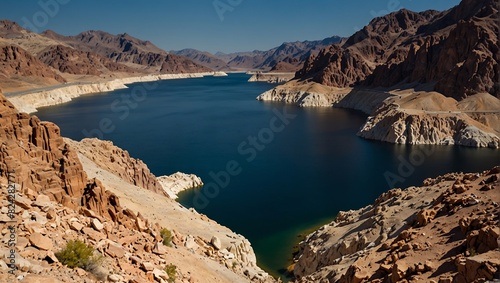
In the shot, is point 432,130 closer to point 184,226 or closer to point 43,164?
point 184,226

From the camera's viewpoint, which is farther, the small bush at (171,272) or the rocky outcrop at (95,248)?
the small bush at (171,272)

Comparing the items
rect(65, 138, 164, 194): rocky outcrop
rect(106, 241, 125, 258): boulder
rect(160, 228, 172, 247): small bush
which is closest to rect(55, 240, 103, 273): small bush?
rect(106, 241, 125, 258): boulder

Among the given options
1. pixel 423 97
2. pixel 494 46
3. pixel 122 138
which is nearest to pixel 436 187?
pixel 122 138

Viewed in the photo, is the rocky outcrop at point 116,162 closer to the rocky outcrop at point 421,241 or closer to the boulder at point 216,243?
the boulder at point 216,243

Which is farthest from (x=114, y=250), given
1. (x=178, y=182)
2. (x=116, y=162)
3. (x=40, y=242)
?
(x=178, y=182)

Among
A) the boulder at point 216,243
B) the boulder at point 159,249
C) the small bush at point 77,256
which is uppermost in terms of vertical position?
the small bush at point 77,256

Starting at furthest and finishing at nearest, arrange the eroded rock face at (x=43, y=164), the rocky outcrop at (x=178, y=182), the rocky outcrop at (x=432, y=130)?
the rocky outcrop at (x=432, y=130), the rocky outcrop at (x=178, y=182), the eroded rock face at (x=43, y=164)

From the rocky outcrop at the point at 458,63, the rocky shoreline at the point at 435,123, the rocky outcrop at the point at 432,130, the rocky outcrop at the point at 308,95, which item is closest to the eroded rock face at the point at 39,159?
the rocky outcrop at the point at 432,130

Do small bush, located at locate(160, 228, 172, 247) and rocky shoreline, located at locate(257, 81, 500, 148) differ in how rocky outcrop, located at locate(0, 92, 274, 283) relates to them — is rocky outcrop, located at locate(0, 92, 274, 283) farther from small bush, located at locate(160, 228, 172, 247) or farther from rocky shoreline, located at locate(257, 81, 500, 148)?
rocky shoreline, located at locate(257, 81, 500, 148)
